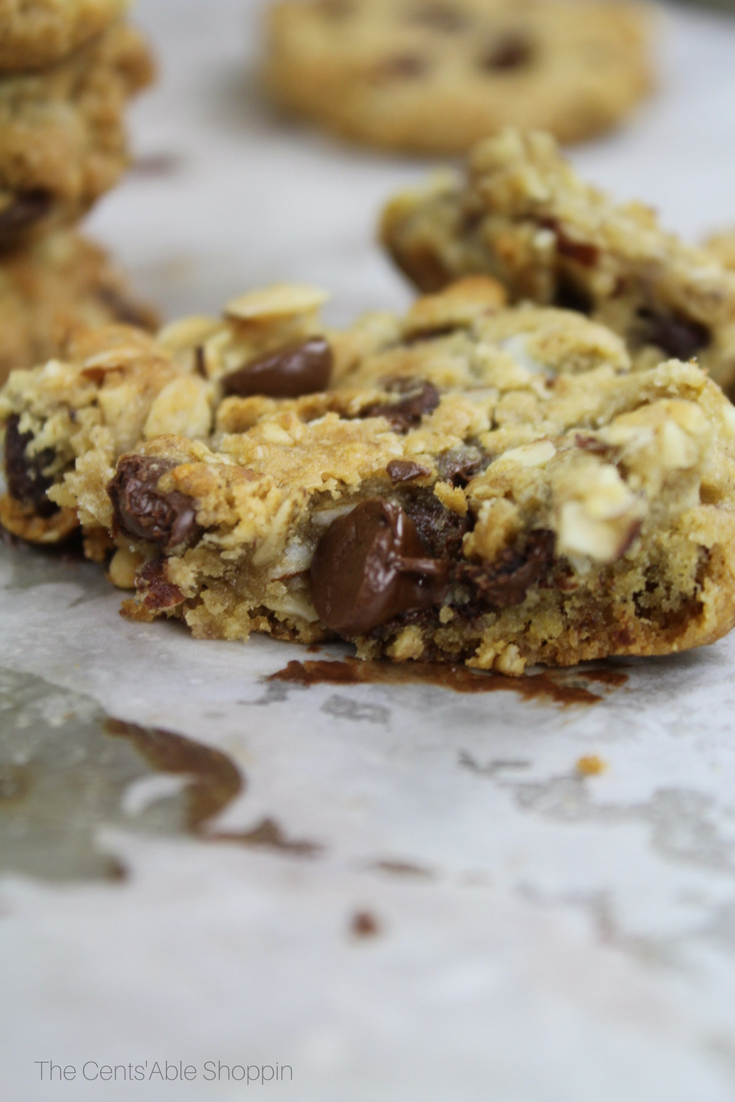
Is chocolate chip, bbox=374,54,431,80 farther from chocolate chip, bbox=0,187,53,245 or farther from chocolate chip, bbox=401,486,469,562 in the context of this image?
chocolate chip, bbox=401,486,469,562

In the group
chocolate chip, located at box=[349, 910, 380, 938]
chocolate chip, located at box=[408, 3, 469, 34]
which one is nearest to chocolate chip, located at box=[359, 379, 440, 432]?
chocolate chip, located at box=[349, 910, 380, 938]

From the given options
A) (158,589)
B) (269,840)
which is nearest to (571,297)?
(158,589)

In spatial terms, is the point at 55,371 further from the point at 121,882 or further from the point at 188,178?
the point at 188,178

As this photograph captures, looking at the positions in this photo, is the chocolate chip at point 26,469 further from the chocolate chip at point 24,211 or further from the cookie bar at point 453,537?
the chocolate chip at point 24,211

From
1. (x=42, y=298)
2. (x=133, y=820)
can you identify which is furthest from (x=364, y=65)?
(x=133, y=820)

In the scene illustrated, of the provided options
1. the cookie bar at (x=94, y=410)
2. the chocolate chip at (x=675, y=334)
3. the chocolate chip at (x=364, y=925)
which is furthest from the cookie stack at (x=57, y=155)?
the chocolate chip at (x=364, y=925)
